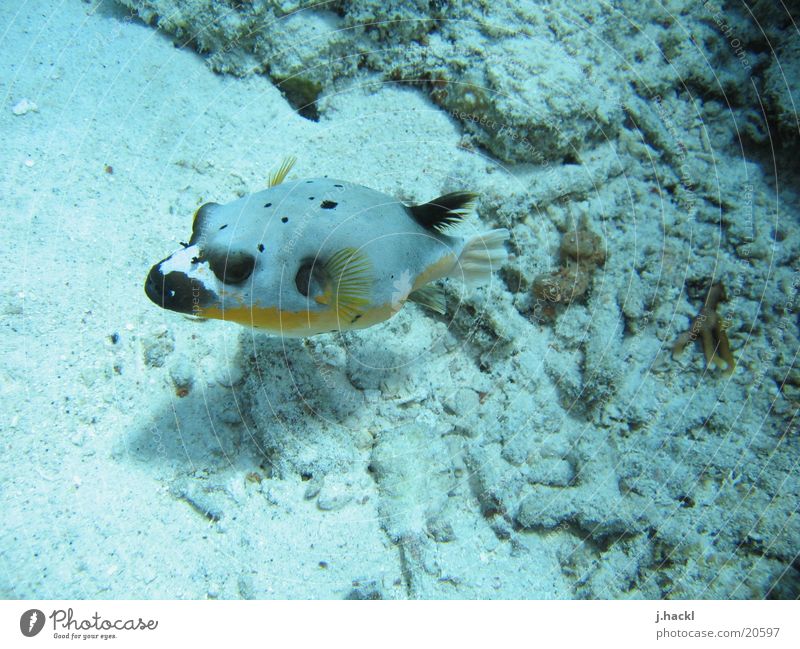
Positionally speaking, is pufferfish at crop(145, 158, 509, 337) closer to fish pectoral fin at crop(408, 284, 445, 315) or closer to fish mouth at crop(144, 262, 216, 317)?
fish mouth at crop(144, 262, 216, 317)

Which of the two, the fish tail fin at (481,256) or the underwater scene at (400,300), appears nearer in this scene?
the underwater scene at (400,300)

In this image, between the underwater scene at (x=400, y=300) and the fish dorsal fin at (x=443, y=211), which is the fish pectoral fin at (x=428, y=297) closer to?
the underwater scene at (x=400, y=300)

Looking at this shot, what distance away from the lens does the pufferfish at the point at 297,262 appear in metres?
2.25

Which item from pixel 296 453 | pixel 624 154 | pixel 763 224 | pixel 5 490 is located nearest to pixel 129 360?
pixel 5 490

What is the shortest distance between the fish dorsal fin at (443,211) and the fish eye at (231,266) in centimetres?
111

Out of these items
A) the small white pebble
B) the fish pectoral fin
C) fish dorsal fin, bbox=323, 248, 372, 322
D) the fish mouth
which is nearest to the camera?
the fish mouth

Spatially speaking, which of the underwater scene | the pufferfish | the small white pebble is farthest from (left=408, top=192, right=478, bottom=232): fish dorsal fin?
the small white pebble

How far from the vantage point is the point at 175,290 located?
2.19m

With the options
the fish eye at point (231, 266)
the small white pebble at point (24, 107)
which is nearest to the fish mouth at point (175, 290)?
the fish eye at point (231, 266)

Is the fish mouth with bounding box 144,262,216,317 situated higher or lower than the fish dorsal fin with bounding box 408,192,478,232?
lower

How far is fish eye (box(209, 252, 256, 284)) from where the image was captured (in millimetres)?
2238

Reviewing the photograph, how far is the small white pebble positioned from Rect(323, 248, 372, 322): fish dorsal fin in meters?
3.12

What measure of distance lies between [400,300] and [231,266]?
0.97m
